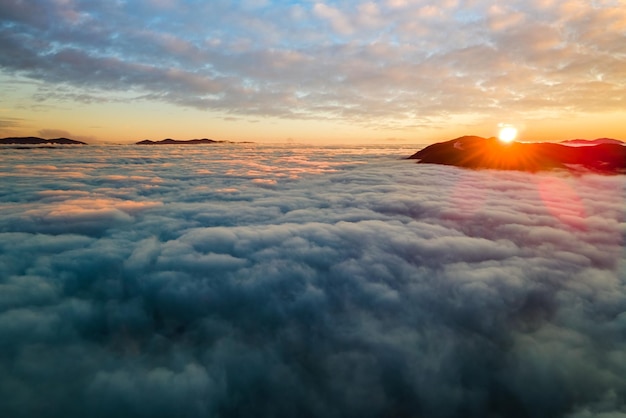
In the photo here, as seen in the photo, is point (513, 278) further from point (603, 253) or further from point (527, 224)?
point (527, 224)

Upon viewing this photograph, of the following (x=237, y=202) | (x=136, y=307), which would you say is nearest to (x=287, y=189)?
(x=237, y=202)

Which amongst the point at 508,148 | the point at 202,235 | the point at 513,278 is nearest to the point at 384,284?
the point at 513,278

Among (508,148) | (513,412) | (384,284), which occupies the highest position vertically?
(508,148)

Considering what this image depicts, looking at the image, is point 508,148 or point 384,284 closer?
point 384,284

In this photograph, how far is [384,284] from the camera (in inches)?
270

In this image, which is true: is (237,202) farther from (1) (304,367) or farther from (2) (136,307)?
(1) (304,367)

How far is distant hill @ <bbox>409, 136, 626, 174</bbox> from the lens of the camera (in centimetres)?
2800

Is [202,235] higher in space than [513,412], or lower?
higher

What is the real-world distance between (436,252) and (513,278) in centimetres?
185

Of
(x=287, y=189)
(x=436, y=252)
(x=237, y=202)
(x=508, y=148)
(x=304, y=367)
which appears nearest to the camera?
(x=304, y=367)

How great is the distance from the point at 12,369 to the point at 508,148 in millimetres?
39376

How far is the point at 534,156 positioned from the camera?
29812 millimetres

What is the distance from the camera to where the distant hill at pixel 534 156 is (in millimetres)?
28000

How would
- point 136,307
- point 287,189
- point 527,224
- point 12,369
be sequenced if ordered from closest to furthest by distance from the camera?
1. point 12,369
2. point 136,307
3. point 527,224
4. point 287,189
